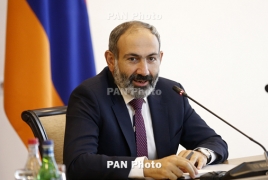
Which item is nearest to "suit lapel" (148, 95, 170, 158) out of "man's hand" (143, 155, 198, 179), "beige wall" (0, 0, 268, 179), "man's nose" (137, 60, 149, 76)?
"man's nose" (137, 60, 149, 76)

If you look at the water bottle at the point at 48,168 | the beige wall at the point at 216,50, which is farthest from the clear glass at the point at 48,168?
the beige wall at the point at 216,50

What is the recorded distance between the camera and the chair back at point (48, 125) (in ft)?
8.19

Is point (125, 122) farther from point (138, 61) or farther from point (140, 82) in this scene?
point (138, 61)

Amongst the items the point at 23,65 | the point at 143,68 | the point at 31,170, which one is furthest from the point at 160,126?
the point at 23,65

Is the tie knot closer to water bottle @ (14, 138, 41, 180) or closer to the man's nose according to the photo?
the man's nose

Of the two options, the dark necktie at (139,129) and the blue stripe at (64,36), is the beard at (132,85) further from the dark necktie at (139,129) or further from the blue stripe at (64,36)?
the blue stripe at (64,36)

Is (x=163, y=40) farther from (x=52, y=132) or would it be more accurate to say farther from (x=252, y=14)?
(x=52, y=132)

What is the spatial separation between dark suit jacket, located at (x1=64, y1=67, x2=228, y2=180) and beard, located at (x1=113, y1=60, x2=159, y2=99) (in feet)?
0.26

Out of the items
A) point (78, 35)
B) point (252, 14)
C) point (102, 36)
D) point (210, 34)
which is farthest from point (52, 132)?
point (252, 14)

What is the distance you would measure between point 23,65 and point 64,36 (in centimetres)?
38

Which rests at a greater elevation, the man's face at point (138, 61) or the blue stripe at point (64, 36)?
the blue stripe at point (64, 36)

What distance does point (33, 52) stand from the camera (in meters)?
3.29

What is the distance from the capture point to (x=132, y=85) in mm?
2428

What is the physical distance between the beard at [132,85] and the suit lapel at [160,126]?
117 mm
